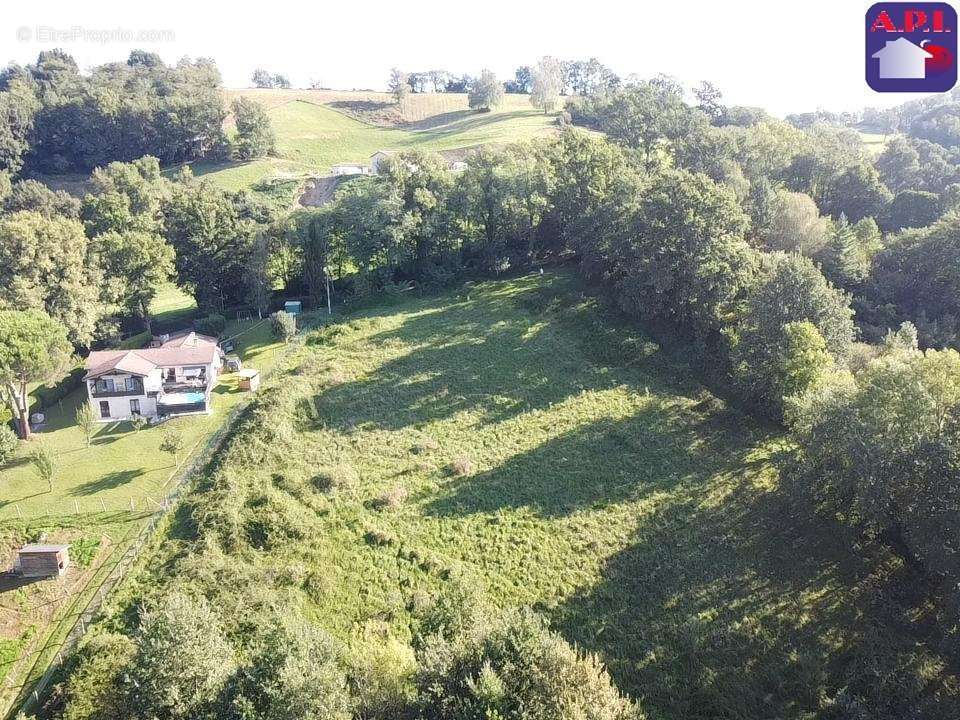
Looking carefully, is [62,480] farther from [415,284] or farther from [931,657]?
[931,657]

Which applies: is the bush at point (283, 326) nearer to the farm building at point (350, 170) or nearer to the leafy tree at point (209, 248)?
the leafy tree at point (209, 248)

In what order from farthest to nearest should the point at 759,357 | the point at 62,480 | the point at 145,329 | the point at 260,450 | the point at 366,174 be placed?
the point at 366,174
the point at 145,329
the point at 759,357
the point at 260,450
the point at 62,480

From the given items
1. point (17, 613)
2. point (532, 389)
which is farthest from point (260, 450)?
point (532, 389)

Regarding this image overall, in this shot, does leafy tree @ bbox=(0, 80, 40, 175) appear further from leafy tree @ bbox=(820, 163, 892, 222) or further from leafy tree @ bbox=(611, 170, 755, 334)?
leafy tree @ bbox=(820, 163, 892, 222)

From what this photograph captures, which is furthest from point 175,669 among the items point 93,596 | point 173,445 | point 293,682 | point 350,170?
point 350,170

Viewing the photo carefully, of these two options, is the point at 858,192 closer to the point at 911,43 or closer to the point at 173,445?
the point at 911,43

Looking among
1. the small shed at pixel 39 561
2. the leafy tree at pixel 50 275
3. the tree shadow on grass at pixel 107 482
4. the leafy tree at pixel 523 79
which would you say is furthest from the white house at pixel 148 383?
the leafy tree at pixel 523 79
